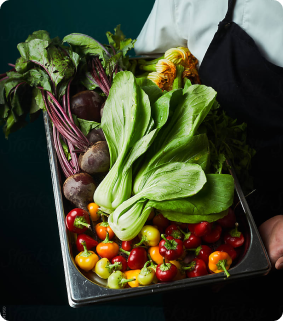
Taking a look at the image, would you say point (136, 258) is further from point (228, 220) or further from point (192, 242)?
point (228, 220)

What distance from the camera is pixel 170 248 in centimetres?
88

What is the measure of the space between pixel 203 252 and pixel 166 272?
156mm

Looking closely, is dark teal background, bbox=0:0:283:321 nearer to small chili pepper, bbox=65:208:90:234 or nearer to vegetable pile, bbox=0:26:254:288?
vegetable pile, bbox=0:26:254:288

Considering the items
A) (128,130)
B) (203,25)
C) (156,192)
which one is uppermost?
(203,25)

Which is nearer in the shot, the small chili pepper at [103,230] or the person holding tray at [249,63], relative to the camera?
the small chili pepper at [103,230]

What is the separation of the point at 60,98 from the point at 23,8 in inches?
33.7

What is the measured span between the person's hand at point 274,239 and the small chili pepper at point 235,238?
3.9 inches

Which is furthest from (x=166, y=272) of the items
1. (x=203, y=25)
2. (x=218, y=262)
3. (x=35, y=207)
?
(x=35, y=207)

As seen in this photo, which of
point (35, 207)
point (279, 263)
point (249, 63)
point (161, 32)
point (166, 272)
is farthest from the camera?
point (35, 207)

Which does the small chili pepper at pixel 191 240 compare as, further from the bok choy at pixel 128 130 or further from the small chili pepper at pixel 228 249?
the bok choy at pixel 128 130

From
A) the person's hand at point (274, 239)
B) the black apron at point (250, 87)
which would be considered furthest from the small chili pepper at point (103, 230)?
the black apron at point (250, 87)

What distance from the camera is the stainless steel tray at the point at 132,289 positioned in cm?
84

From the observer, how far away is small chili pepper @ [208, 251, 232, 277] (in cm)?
89

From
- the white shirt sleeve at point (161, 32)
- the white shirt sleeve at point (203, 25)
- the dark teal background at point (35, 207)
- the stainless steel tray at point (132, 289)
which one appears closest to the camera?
the stainless steel tray at point (132, 289)
